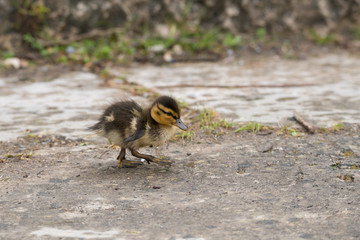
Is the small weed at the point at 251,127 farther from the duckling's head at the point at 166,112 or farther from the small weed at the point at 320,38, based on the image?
the small weed at the point at 320,38

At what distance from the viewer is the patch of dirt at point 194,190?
2.84 meters

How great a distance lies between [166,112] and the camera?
3725mm

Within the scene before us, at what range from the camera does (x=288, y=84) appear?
6.21 metres

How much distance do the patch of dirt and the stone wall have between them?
3.63 metres

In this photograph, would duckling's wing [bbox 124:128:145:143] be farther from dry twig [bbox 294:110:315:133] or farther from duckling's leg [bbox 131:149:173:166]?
dry twig [bbox 294:110:315:133]

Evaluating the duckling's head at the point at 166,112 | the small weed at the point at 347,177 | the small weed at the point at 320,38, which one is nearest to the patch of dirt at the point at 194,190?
the small weed at the point at 347,177

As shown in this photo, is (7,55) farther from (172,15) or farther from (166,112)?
(166,112)

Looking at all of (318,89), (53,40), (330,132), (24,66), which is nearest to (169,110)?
(330,132)

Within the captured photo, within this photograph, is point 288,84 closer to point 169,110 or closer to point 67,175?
point 169,110

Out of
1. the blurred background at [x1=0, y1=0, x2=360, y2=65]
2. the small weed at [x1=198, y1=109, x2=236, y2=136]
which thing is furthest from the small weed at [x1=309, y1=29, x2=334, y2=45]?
the small weed at [x1=198, y1=109, x2=236, y2=136]

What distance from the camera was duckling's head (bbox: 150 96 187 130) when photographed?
371 centimetres

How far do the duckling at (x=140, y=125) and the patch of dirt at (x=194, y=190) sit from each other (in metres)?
0.18

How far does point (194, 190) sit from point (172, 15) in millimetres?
5455

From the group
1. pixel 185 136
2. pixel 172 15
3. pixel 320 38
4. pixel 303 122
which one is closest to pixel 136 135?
pixel 185 136
